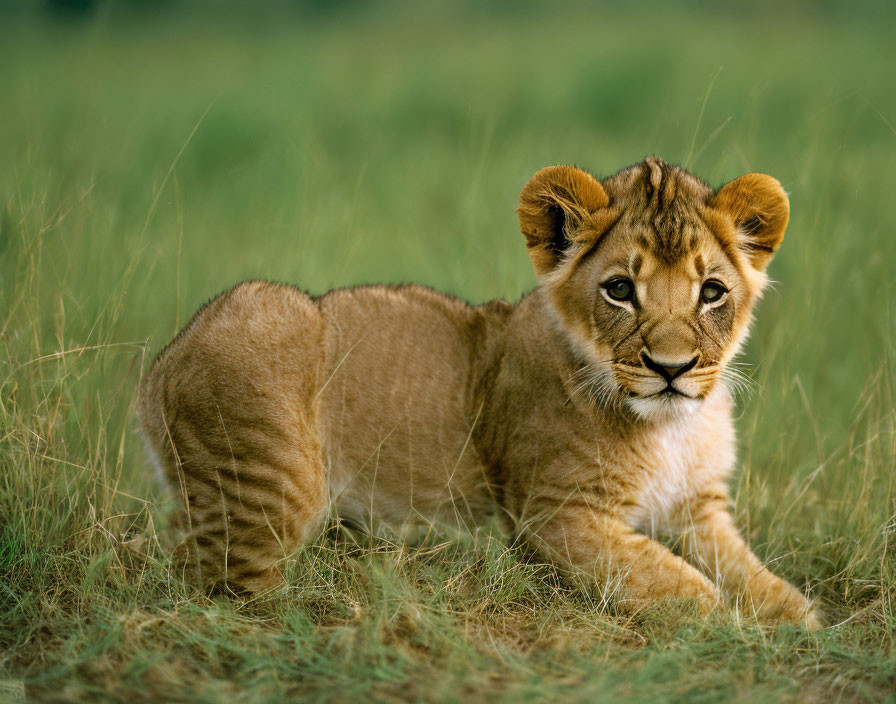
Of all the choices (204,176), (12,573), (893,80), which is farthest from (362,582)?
(893,80)

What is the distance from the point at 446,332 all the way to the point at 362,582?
1.06 metres

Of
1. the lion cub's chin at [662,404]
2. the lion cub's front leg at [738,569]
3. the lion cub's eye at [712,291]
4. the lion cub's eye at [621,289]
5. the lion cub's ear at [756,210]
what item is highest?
the lion cub's ear at [756,210]

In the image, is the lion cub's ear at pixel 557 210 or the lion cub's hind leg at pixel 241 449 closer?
the lion cub's ear at pixel 557 210

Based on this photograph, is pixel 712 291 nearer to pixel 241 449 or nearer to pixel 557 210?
pixel 557 210

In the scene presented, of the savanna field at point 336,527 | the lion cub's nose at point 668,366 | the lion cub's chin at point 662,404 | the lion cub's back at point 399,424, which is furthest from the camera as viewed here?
the lion cub's back at point 399,424

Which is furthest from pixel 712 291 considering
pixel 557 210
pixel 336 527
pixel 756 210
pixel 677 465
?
pixel 336 527

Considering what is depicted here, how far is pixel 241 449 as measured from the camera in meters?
3.63

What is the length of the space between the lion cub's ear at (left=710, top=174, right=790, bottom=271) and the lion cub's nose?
1.95ft

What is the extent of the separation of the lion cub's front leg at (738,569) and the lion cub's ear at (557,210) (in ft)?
4.06

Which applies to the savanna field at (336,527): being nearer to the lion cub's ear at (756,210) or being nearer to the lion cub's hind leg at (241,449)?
the lion cub's hind leg at (241,449)

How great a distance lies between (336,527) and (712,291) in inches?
67.6

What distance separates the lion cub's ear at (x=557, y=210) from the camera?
3.45 metres

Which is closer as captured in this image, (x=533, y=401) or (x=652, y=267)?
(x=652, y=267)

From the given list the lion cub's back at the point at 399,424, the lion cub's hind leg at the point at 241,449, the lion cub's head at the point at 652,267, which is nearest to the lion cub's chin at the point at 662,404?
the lion cub's head at the point at 652,267
